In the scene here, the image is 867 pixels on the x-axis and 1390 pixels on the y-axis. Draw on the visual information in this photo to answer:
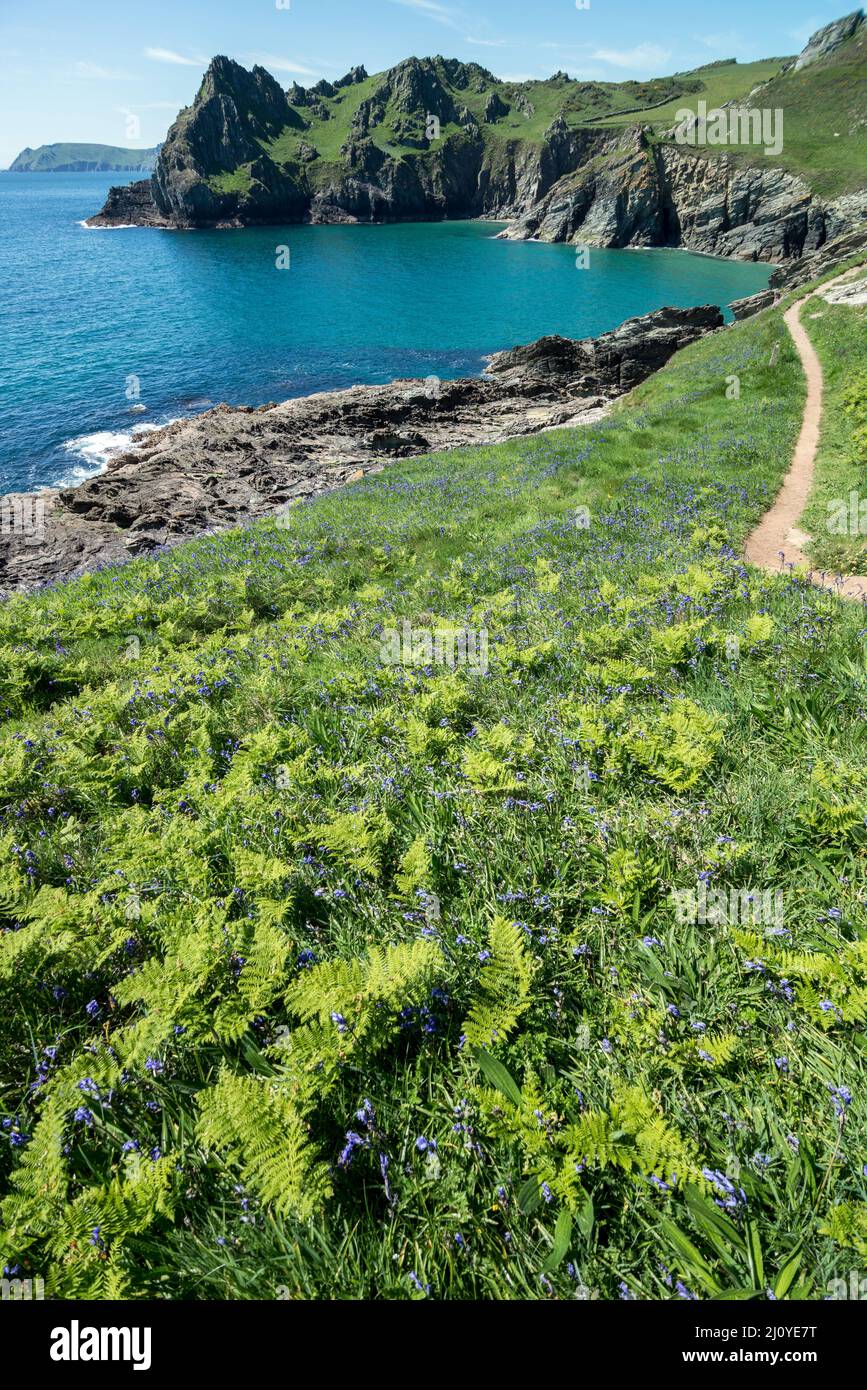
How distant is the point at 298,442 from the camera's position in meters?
38.6

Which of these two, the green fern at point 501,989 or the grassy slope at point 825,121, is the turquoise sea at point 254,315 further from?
the green fern at point 501,989

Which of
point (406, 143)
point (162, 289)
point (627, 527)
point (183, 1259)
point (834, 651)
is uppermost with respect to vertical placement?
point (406, 143)

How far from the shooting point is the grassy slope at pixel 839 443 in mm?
11406

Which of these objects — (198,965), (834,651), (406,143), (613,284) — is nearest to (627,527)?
(834,651)

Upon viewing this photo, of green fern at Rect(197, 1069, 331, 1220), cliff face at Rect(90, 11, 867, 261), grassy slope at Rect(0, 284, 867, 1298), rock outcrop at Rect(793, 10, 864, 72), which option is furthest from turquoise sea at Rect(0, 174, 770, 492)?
rock outcrop at Rect(793, 10, 864, 72)

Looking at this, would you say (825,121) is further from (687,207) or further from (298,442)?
(298,442)

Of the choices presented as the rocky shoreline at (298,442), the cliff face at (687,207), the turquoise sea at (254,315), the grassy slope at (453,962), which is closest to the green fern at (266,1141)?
the grassy slope at (453,962)

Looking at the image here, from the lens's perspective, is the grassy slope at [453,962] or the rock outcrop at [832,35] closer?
the grassy slope at [453,962]

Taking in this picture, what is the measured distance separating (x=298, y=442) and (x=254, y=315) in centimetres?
5277

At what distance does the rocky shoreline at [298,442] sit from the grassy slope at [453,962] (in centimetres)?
2085

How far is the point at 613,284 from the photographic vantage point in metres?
94.2

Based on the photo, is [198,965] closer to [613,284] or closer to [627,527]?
[627,527]

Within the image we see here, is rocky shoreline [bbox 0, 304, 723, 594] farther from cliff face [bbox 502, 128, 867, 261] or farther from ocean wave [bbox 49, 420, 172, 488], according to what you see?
cliff face [bbox 502, 128, 867, 261]

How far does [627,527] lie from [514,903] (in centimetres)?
1078
